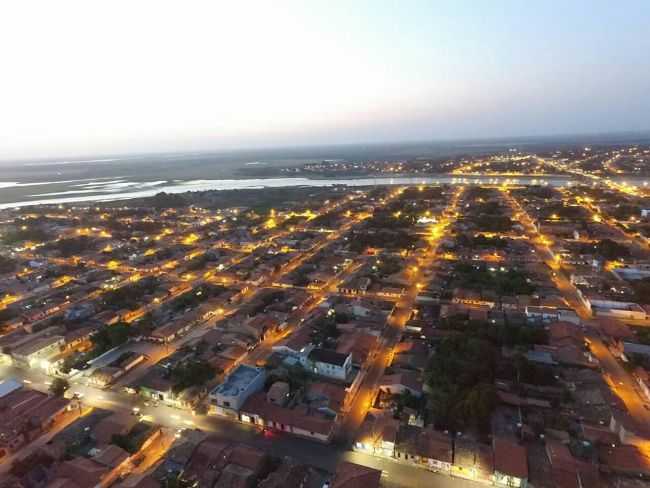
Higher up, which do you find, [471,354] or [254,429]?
[471,354]

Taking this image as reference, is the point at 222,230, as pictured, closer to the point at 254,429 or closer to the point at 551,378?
the point at 254,429

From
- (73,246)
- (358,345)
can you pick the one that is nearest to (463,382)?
(358,345)

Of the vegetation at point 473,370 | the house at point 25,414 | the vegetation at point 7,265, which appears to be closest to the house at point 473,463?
the vegetation at point 473,370

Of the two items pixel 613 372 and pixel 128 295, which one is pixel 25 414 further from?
pixel 613 372

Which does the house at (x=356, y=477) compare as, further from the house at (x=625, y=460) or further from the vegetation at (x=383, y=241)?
the vegetation at (x=383, y=241)

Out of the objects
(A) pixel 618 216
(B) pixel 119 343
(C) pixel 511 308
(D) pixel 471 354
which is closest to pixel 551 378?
(D) pixel 471 354

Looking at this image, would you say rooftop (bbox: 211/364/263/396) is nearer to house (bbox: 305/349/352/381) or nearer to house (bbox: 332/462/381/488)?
house (bbox: 305/349/352/381)
